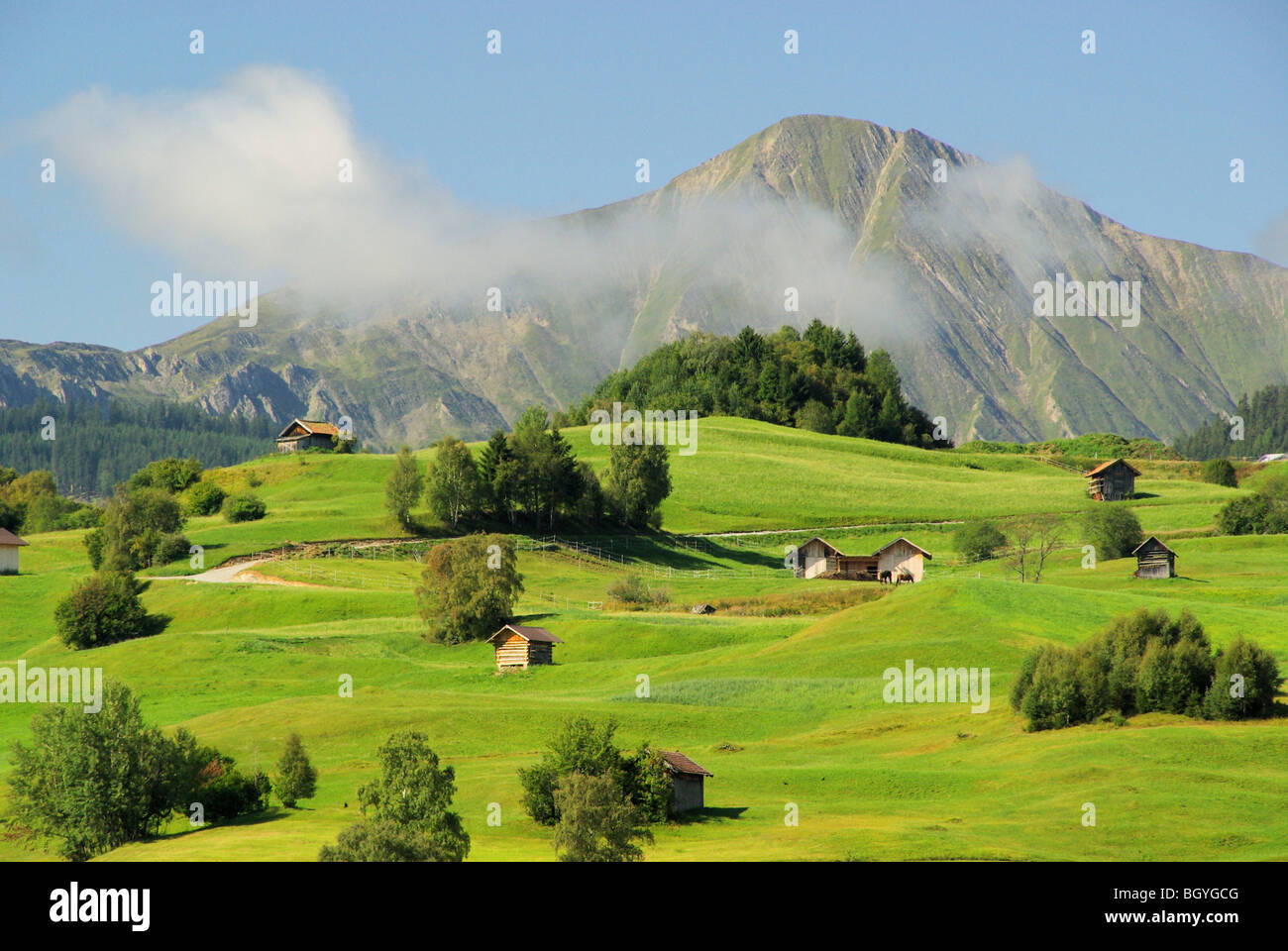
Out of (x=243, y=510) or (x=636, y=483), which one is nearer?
(x=243, y=510)

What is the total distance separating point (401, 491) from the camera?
417ft

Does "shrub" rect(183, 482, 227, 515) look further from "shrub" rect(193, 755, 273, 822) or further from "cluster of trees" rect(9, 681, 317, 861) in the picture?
"shrub" rect(193, 755, 273, 822)

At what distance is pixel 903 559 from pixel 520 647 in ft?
171

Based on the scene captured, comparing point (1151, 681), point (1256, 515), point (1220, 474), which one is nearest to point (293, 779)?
point (1151, 681)

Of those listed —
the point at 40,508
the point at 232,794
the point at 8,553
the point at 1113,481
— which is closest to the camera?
the point at 232,794

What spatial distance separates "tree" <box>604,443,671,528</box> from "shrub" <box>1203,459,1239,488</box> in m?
86.4

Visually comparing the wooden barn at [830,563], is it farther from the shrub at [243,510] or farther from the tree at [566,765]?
the tree at [566,765]

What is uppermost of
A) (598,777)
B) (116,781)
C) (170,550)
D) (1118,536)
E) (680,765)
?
(170,550)

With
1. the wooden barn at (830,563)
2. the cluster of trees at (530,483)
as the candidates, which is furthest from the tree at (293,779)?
the wooden barn at (830,563)

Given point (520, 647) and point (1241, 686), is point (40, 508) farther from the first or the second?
point (1241, 686)

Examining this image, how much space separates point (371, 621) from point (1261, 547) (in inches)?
3184

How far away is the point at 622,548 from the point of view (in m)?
131
